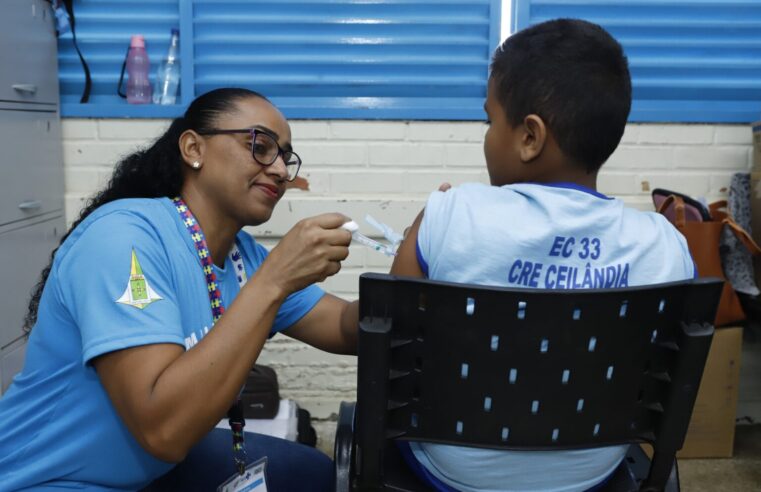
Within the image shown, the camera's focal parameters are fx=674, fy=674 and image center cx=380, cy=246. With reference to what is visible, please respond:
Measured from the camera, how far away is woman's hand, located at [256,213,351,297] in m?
1.08

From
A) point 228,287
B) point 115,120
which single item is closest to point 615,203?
point 228,287

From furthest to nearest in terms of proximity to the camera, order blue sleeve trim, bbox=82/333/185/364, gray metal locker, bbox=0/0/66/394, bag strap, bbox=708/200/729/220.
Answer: bag strap, bbox=708/200/729/220 < gray metal locker, bbox=0/0/66/394 < blue sleeve trim, bbox=82/333/185/364

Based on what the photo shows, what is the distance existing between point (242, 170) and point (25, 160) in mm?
1476

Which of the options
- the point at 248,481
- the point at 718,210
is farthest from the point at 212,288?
the point at 718,210

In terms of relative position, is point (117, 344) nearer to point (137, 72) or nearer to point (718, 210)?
point (137, 72)

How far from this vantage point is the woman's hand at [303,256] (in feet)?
3.54

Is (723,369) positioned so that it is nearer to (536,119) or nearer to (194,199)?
(536,119)

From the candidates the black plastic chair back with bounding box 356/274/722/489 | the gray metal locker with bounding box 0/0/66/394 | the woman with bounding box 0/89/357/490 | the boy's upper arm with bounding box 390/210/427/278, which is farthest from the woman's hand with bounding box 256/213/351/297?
the gray metal locker with bounding box 0/0/66/394

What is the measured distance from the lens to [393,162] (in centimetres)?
277

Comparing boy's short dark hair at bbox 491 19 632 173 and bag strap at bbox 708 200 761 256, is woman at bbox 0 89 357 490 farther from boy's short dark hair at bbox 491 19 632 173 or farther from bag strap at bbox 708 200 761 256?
bag strap at bbox 708 200 761 256

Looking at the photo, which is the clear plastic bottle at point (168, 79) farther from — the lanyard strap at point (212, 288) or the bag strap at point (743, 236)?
the bag strap at point (743, 236)

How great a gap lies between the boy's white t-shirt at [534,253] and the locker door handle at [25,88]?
197 centimetres

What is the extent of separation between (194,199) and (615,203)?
0.82 meters

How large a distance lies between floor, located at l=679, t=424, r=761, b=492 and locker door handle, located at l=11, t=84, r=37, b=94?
2720 millimetres
